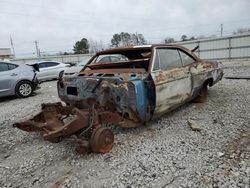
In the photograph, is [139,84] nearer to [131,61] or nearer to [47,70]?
[131,61]

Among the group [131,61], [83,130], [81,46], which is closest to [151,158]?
[83,130]

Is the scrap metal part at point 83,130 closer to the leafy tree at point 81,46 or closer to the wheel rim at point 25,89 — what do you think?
the wheel rim at point 25,89

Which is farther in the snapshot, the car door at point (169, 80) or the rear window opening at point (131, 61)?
the rear window opening at point (131, 61)

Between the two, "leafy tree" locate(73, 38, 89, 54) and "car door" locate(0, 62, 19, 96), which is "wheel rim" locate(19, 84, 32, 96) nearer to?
"car door" locate(0, 62, 19, 96)

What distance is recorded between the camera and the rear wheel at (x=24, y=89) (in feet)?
29.7

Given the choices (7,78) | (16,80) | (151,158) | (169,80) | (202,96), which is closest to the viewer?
(151,158)

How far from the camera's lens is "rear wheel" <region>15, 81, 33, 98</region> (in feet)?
29.7

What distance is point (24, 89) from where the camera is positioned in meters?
9.25

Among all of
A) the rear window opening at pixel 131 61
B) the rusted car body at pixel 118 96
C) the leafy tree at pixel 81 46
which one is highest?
the leafy tree at pixel 81 46

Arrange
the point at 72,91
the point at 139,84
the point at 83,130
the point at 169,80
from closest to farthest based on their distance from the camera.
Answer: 1. the point at 83,130
2. the point at 139,84
3. the point at 169,80
4. the point at 72,91

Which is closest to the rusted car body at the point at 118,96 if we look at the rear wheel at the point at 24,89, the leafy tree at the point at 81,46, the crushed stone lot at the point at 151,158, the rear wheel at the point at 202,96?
the crushed stone lot at the point at 151,158

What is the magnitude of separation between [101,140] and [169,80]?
1806 mm

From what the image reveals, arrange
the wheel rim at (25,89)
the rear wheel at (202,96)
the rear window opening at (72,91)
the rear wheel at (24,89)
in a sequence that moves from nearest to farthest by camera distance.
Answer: the rear window opening at (72,91) < the rear wheel at (202,96) < the rear wheel at (24,89) < the wheel rim at (25,89)

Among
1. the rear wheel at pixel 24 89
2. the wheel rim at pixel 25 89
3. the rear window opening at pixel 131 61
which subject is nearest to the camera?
the rear window opening at pixel 131 61
